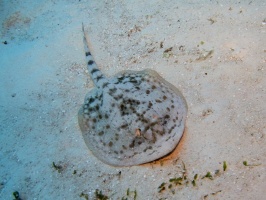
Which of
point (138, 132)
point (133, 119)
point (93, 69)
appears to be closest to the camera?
point (138, 132)

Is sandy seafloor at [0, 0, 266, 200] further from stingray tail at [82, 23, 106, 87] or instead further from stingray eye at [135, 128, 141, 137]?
stingray eye at [135, 128, 141, 137]

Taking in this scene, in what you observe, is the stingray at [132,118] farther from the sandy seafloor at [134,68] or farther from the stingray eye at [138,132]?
the sandy seafloor at [134,68]

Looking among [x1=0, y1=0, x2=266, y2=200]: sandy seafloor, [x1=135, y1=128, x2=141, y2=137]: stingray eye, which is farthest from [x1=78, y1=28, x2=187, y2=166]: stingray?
[x1=0, y1=0, x2=266, y2=200]: sandy seafloor

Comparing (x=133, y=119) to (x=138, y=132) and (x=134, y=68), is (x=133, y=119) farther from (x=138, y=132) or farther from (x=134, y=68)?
(x=134, y=68)

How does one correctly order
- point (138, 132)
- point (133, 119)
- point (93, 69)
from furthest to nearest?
point (93, 69) → point (133, 119) → point (138, 132)

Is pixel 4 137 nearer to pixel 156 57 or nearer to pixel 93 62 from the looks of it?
pixel 93 62

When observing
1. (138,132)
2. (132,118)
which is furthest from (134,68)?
(138,132)
